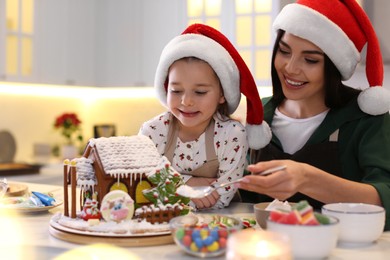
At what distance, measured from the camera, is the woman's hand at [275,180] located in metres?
1.10

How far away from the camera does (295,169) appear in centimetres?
118

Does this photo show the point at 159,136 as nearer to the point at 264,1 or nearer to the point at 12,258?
the point at 12,258

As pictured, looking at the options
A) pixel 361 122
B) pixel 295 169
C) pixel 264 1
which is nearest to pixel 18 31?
pixel 264 1

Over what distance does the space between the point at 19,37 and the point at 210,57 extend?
2.54m

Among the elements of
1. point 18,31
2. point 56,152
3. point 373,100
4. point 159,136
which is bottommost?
point 56,152

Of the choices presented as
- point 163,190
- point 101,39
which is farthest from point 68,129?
point 163,190

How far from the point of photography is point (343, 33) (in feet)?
5.30

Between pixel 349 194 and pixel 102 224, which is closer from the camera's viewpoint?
pixel 102 224

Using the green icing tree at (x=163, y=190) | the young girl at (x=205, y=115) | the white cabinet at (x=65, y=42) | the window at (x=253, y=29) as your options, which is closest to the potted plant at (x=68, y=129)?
the white cabinet at (x=65, y=42)

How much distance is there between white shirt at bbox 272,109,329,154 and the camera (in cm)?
171

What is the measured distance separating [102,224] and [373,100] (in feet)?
2.89

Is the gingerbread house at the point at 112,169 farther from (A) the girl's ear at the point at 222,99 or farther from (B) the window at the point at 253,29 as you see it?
(B) the window at the point at 253,29

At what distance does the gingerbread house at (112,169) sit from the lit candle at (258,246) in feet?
1.46

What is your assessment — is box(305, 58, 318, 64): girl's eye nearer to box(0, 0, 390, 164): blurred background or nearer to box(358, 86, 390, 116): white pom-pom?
box(358, 86, 390, 116): white pom-pom
